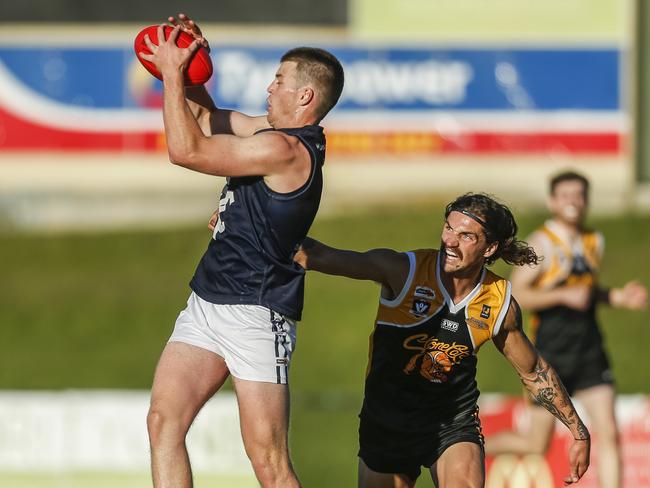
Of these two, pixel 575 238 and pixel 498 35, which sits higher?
pixel 498 35

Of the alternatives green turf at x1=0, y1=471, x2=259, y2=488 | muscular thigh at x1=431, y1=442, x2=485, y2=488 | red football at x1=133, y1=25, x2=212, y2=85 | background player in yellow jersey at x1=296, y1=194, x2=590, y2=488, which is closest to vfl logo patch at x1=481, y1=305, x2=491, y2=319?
background player in yellow jersey at x1=296, y1=194, x2=590, y2=488

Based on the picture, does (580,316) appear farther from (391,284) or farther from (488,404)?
(391,284)

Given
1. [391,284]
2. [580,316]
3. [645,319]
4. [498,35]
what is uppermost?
[498,35]

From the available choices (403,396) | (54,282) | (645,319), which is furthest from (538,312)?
(54,282)

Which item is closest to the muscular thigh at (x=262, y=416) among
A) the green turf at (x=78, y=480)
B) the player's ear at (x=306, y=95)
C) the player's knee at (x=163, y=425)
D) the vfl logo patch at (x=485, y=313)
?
the player's knee at (x=163, y=425)

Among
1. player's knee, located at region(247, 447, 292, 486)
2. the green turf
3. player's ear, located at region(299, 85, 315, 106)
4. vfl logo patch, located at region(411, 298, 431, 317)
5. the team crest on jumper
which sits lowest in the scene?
the green turf

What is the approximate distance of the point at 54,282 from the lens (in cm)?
1841

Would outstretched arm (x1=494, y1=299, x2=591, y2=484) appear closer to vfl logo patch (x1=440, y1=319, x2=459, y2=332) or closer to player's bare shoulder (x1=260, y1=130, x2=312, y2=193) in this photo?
vfl logo patch (x1=440, y1=319, x2=459, y2=332)

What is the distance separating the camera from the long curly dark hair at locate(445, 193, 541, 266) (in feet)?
20.7

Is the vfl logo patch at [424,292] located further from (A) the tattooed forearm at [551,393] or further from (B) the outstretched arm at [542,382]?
(A) the tattooed forearm at [551,393]

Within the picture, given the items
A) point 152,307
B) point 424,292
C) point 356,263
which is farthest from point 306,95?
point 152,307

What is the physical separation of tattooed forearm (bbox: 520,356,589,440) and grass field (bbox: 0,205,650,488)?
7.50m

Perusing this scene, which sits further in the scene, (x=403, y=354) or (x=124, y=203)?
(x=124, y=203)

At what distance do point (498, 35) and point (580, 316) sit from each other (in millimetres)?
10489
